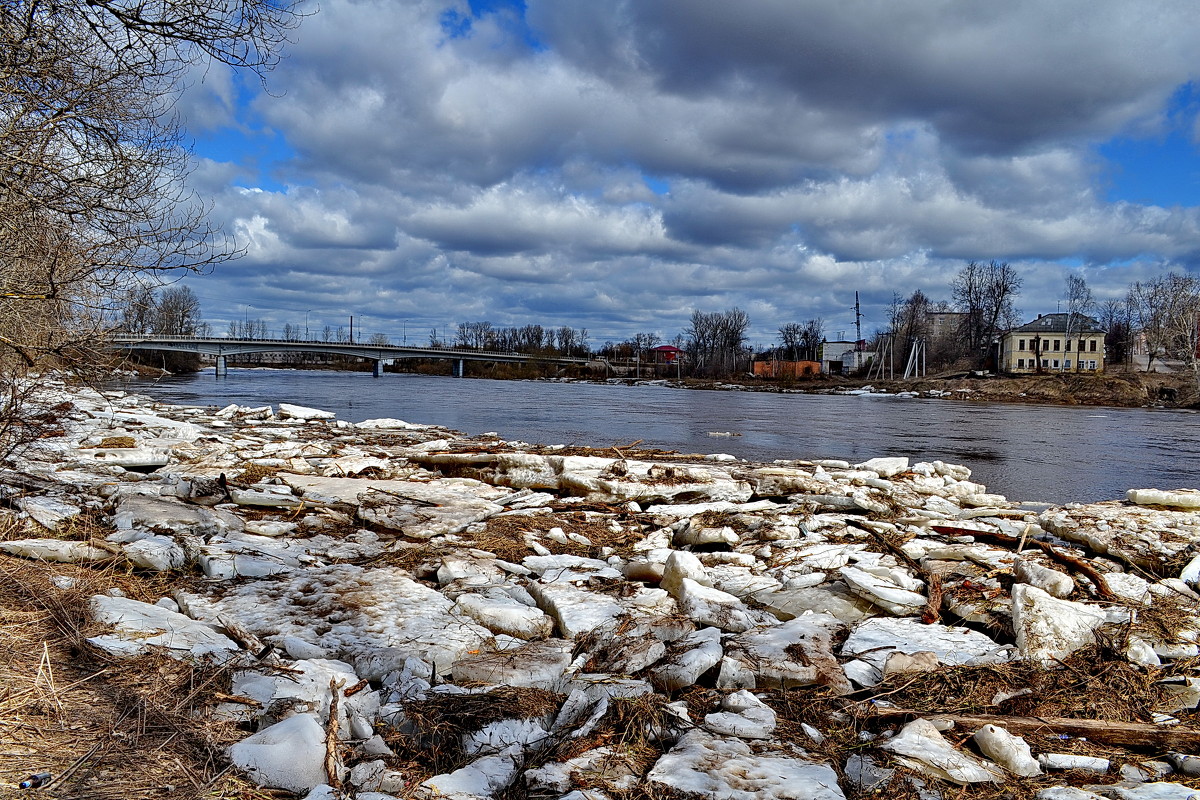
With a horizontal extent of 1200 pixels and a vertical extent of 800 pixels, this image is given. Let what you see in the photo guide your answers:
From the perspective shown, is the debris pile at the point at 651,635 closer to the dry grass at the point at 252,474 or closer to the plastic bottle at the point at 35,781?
the dry grass at the point at 252,474

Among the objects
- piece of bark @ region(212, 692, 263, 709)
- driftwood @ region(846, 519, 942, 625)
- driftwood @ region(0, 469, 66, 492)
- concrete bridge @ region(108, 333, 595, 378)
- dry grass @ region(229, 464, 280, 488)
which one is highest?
concrete bridge @ region(108, 333, 595, 378)

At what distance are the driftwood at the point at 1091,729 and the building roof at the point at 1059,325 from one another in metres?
77.5

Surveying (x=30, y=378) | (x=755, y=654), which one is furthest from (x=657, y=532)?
(x=30, y=378)

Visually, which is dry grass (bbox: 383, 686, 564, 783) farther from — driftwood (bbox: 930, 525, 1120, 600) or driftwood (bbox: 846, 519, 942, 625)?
driftwood (bbox: 930, 525, 1120, 600)

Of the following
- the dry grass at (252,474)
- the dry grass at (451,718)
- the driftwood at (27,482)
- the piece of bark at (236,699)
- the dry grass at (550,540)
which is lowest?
the dry grass at (550,540)

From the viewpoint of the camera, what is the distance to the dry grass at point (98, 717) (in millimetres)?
2078

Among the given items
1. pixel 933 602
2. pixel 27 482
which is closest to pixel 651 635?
pixel 933 602

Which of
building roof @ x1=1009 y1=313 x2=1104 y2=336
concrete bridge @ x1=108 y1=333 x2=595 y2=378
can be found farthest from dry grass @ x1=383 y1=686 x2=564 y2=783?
building roof @ x1=1009 y1=313 x2=1104 y2=336

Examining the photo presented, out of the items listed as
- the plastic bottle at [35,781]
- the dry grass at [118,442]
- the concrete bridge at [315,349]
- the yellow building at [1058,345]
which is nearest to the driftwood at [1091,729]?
the plastic bottle at [35,781]

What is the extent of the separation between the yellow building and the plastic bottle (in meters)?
77.3

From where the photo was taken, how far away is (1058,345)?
68812mm

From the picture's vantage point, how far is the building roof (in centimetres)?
6906

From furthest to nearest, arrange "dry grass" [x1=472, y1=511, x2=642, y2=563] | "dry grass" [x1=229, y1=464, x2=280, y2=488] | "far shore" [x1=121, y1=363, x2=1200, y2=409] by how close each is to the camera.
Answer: "far shore" [x1=121, y1=363, x2=1200, y2=409], "dry grass" [x1=229, y1=464, x2=280, y2=488], "dry grass" [x1=472, y1=511, x2=642, y2=563]

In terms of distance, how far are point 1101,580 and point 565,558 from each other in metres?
3.40
